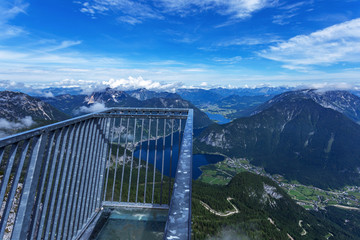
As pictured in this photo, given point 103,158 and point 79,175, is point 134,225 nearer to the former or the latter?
point 79,175

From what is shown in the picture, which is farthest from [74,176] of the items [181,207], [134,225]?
[181,207]

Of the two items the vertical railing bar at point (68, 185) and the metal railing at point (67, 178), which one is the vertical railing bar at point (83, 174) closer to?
the metal railing at point (67, 178)

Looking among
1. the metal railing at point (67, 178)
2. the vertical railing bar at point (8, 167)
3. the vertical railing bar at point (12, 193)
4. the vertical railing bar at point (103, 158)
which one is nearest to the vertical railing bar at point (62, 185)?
the metal railing at point (67, 178)

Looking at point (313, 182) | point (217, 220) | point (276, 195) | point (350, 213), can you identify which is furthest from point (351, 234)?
point (217, 220)

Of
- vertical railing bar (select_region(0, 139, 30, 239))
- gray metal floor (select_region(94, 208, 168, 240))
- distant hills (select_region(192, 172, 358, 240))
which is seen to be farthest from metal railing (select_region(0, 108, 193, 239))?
distant hills (select_region(192, 172, 358, 240))

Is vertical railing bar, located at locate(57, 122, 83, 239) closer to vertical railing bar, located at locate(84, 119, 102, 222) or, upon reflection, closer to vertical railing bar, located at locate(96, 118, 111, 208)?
vertical railing bar, located at locate(84, 119, 102, 222)
